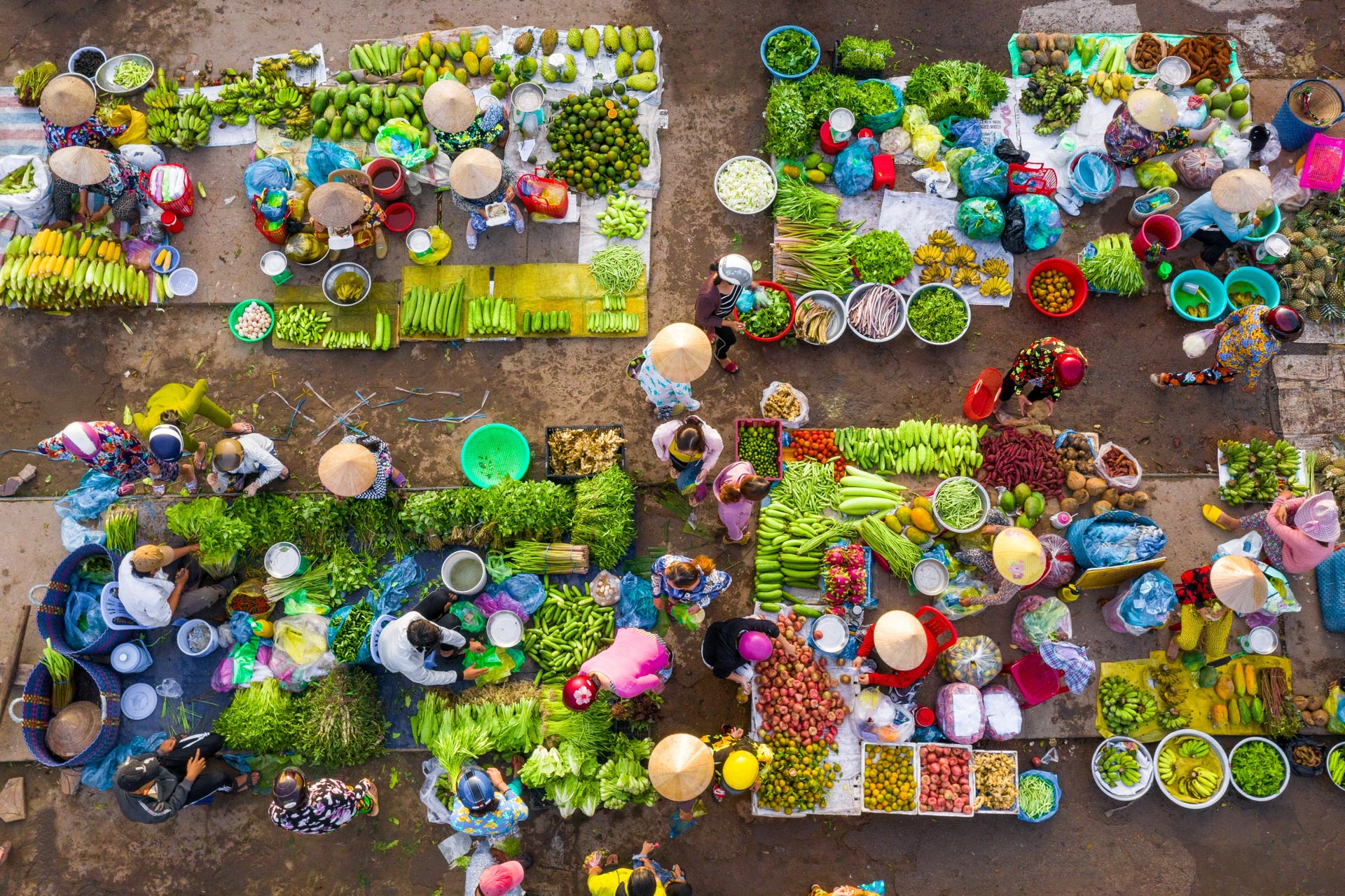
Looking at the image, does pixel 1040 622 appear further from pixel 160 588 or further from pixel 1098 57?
pixel 160 588

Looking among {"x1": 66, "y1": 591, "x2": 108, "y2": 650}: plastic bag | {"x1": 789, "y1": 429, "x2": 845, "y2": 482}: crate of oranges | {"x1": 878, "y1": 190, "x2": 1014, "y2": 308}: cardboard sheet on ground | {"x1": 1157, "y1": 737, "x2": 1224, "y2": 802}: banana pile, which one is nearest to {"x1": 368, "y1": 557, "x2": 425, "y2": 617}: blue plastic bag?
{"x1": 66, "y1": 591, "x2": 108, "y2": 650}: plastic bag

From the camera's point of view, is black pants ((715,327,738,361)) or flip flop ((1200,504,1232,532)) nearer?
black pants ((715,327,738,361))

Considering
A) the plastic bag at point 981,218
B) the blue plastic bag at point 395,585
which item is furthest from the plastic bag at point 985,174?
the blue plastic bag at point 395,585

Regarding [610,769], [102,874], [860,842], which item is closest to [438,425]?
[610,769]

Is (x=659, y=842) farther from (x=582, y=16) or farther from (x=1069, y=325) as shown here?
(x=582, y=16)

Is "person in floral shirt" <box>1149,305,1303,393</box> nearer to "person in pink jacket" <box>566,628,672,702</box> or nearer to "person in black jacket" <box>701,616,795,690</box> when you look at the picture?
"person in black jacket" <box>701,616,795,690</box>

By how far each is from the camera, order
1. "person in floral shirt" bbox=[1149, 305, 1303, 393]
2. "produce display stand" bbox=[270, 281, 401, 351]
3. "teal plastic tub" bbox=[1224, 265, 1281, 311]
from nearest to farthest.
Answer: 1. "person in floral shirt" bbox=[1149, 305, 1303, 393]
2. "teal plastic tub" bbox=[1224, 265, 1281, 311]
3. "produce display stand" bbox=[270, 281, 401, 351]
